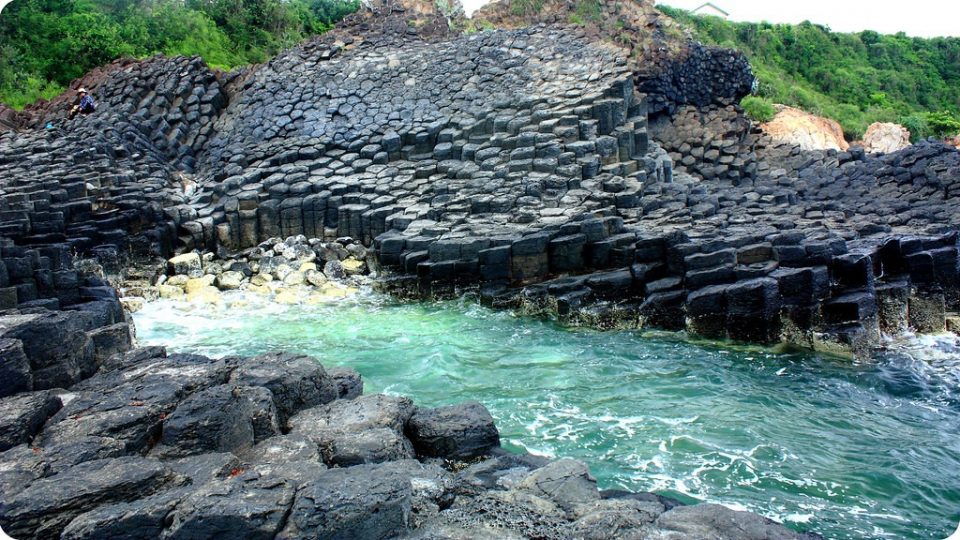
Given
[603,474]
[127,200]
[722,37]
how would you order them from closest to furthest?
[603,474] → [127,200] → [722,37]

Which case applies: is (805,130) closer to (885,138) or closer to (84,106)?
(885,138)

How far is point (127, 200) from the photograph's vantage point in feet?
48.3

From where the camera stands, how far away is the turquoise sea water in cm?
615

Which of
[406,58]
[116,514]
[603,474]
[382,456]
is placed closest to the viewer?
[116,514]

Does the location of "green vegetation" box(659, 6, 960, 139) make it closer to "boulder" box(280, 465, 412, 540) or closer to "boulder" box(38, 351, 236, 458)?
"boulder" box(38, 351, 236, 458)

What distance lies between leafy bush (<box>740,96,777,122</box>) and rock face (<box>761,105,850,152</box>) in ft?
0.89

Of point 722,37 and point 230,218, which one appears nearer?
point 230,218

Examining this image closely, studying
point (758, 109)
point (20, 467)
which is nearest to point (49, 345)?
point (20, 467)

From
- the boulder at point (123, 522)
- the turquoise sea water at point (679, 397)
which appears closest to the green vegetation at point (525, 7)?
the turquoise sea water at point (679, 397)

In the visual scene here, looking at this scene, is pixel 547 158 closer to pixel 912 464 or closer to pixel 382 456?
pixel 912 464

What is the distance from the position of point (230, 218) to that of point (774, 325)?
11.0 m

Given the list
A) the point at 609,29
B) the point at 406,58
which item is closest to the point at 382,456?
the point at 406,58

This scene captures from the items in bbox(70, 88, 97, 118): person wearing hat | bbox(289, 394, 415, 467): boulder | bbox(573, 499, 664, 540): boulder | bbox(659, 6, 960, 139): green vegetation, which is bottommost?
bbox(573, 499, 664, 540): boulder

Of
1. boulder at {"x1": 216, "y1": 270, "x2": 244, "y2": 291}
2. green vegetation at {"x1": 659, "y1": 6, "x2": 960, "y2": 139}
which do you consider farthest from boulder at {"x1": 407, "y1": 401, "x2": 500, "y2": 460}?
green vegetation at {"x1": 659, "y1": 6, "x2": 960, "y2": 139}
